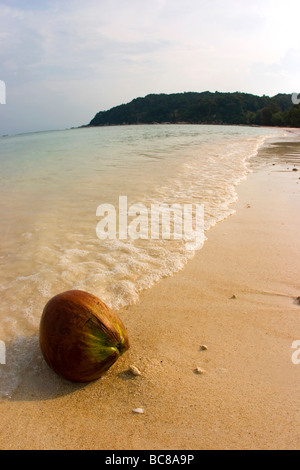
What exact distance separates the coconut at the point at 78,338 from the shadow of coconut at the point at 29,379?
0.36 feet

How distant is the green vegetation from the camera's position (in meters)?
86.8

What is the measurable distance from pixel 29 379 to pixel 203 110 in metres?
119

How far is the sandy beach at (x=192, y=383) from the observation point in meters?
1.81

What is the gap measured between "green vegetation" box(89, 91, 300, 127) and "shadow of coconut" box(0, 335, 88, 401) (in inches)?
3115

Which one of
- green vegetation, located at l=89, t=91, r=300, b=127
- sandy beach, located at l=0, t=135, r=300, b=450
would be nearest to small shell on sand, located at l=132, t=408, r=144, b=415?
sandy beach, located at l=0, t=135, r=300, b=450

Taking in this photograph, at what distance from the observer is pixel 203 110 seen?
11106cm

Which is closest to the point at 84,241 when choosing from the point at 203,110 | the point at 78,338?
the point at 78,338

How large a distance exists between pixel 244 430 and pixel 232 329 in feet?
3.35

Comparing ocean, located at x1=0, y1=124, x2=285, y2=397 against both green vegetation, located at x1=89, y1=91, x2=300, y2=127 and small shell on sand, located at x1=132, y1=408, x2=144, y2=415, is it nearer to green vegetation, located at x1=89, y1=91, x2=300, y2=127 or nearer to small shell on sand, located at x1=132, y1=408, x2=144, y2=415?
small shell on sand, located at x1=132, y1=408, x2=144, y2=415

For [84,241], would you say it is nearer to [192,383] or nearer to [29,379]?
[29,379]

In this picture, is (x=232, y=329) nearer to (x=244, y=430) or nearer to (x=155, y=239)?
(x=244, y=430)

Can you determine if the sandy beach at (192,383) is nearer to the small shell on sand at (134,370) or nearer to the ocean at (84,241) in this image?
the small shell on sand at (134,370)

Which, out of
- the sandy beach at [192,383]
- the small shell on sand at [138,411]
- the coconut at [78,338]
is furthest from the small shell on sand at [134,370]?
the small shell on sand at [138,411]
